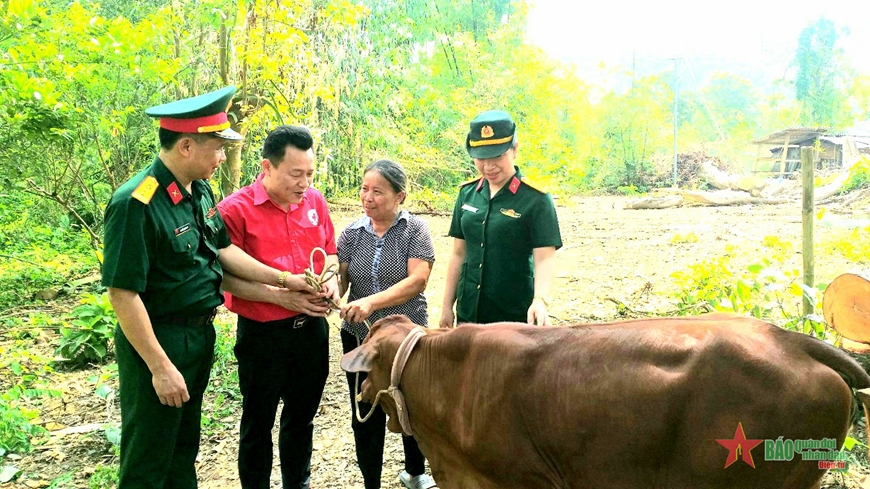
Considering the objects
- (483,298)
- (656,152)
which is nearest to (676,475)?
(483,298)

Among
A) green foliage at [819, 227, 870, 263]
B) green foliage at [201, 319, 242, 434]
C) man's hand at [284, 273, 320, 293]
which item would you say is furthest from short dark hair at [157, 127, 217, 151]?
green foliage at [819, 227, 870, 263]

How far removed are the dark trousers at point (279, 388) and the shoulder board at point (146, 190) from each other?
0.85m

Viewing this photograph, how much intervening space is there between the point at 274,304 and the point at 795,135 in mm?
28120

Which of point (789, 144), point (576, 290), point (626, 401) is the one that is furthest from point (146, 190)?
point (789, 144)

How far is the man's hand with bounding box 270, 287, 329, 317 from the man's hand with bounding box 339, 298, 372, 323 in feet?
0.35

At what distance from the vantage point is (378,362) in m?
2.75

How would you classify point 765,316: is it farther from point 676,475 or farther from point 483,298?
point 676,475

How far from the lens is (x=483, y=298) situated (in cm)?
347

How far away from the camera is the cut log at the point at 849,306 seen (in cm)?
376

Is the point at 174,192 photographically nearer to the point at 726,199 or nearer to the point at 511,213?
the point at 511,213

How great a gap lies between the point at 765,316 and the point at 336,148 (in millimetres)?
9609

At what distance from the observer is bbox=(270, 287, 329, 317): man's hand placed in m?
3.10

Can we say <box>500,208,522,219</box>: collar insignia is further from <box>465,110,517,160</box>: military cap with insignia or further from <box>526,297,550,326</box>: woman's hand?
<box>526,297,550,326</box>: woman's hand

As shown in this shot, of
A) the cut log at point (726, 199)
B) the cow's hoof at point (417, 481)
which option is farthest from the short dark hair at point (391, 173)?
the cut log at point (726, 199)
